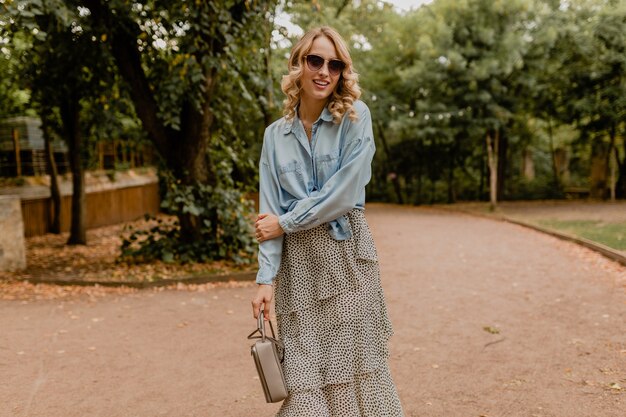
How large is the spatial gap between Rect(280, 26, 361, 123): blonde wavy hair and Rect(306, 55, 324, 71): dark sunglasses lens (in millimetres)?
36

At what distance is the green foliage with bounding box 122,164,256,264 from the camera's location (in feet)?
31.0

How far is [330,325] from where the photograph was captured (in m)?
2.55

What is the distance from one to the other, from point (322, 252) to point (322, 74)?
29.7 inches

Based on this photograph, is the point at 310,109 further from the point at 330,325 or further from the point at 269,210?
the point at 330,325

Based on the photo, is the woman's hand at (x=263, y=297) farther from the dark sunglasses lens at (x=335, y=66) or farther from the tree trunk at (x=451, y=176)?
the tree trunk at (x=451, y=176)

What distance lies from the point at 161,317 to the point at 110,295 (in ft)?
5.20

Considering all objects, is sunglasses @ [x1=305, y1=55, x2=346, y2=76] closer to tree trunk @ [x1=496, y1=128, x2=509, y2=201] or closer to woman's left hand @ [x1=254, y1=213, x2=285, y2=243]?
woman's left hand @ [x1=254, y1=213, x2=285, y2=243]

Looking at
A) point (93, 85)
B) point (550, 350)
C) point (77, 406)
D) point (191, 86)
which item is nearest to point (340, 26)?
point (93, 85)

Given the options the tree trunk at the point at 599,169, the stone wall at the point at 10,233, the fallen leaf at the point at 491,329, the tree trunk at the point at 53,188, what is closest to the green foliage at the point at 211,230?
the stone wall at the point at 10,233

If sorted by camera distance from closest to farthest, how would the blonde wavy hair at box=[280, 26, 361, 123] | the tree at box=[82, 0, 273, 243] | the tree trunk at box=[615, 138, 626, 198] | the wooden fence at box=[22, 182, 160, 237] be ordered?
the blonde wavy hair at box=[280, 26, 361, 123]
the tree at box=[82, 0, 273, 243]
the wooden fence at box=[22, 182, 160, 237]
the tree trunk at box=[615, 138, 626, 198]

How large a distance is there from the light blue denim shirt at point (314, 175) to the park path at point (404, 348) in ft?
6.27

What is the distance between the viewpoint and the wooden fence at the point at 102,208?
1523 cm

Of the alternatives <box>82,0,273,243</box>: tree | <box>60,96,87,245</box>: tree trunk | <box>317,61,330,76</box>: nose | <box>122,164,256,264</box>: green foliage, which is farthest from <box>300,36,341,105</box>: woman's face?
<box>60,96,87,245</box>: tree trunk

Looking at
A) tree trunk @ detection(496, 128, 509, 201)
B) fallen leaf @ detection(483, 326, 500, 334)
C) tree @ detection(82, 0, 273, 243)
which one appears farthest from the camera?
tree trunk @ detection(496, 128, 509, 201)
